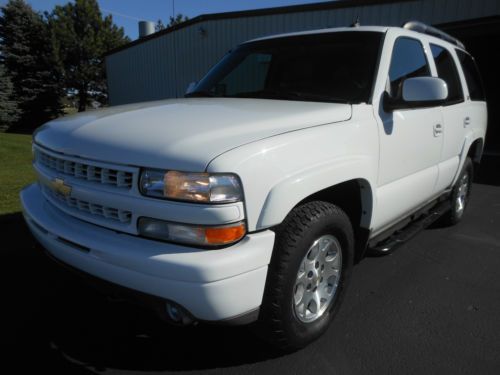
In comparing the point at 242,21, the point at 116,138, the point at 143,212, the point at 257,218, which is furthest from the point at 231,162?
the point at 242,21

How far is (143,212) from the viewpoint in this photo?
184cm

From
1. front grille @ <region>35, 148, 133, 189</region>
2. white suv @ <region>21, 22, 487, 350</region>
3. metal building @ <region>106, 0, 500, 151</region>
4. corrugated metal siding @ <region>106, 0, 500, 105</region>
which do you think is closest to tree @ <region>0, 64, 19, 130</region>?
corrugated metal siding @ <region>106, 0, 500, 105</region>

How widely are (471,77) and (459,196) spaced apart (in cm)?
139

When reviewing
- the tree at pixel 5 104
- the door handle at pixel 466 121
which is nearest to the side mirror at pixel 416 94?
the door handle at pixel 466 121

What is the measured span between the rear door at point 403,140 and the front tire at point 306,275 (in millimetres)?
469

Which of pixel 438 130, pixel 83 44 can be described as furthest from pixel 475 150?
pixel 83 44

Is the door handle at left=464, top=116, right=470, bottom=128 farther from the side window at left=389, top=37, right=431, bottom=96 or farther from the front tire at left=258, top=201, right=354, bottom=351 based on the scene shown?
the front tire at left=258, top=201, right=354, bottom=351

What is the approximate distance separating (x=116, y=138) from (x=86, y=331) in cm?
132

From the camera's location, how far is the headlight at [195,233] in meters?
1.79

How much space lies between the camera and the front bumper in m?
1.75

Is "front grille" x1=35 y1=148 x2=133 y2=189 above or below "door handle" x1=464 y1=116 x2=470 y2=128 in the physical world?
above

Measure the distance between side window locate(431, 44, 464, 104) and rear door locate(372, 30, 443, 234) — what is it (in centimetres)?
33

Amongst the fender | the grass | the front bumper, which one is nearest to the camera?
the front bumper

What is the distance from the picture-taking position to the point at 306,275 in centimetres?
233
